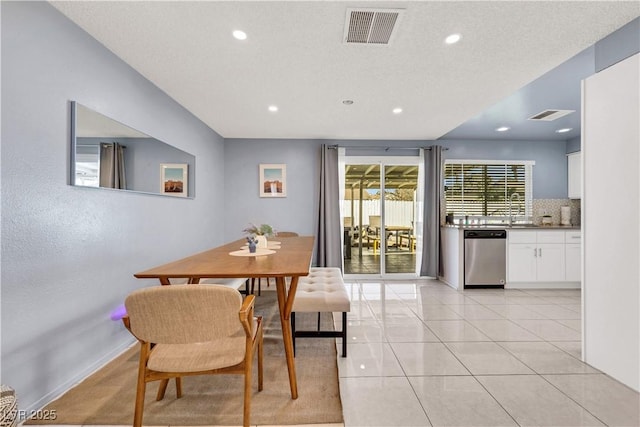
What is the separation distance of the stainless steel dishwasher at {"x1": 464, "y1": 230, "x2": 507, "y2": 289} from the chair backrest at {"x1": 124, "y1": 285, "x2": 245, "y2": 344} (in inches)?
166

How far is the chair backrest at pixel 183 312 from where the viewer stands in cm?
127

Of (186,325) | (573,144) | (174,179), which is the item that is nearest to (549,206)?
(573,144)

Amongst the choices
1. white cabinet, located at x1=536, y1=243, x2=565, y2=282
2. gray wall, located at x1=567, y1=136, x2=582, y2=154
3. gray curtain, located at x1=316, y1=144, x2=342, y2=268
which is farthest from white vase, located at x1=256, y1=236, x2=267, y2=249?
gray wall, located at x1=567, y1=136, x2=582, y2=154

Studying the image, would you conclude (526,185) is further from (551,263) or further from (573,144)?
(551,263)

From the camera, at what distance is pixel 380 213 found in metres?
5.49

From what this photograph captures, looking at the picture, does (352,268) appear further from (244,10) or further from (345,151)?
(244,10)

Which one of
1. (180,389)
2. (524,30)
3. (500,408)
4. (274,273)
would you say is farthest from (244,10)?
(500,408)

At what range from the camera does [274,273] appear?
166 cm

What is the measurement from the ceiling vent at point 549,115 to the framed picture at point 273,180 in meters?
3.66

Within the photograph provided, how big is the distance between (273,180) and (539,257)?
4.23 metres

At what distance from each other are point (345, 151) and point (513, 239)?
2898 millimetres

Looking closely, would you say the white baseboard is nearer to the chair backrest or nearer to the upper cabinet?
the chair backrest

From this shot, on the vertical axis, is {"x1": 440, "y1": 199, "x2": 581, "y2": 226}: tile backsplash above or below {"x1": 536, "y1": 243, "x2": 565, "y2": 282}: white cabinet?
above

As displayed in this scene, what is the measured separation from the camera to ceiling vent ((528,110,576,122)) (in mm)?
3975
